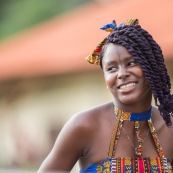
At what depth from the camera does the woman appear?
12.5 feet

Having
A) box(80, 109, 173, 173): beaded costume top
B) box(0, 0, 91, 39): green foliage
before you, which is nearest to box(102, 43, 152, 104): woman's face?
box(80, 109, 173, 173): beaded costume top

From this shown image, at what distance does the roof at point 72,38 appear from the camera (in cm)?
1131

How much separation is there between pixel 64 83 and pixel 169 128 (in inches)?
327

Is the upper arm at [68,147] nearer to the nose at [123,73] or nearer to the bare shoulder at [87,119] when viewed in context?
the bare shoulder at [87,119]

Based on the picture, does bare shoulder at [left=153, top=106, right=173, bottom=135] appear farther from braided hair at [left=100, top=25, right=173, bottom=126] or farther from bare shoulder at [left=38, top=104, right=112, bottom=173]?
bare shoulder at [left=38, top=104, right=112, bottom=173]

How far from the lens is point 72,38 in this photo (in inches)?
518

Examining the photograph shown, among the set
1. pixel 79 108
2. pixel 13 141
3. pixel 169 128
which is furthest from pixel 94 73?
pixel 169 128

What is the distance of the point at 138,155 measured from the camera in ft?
12.7

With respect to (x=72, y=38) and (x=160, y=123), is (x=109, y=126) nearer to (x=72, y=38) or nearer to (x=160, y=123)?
(x=160, y=123)

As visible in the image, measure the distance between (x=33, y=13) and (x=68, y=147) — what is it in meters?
14.7

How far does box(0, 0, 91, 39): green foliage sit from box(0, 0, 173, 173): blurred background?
304cm

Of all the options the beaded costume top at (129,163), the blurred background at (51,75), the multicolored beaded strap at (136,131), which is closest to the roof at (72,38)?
the blurred background at (51,75)

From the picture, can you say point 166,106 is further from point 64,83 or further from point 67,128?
point 64,83

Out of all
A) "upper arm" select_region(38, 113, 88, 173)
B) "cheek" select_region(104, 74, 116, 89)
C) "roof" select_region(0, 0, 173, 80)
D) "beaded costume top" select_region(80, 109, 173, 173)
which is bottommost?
"beaded costume top" select_region(80, 109, 173, 173)
